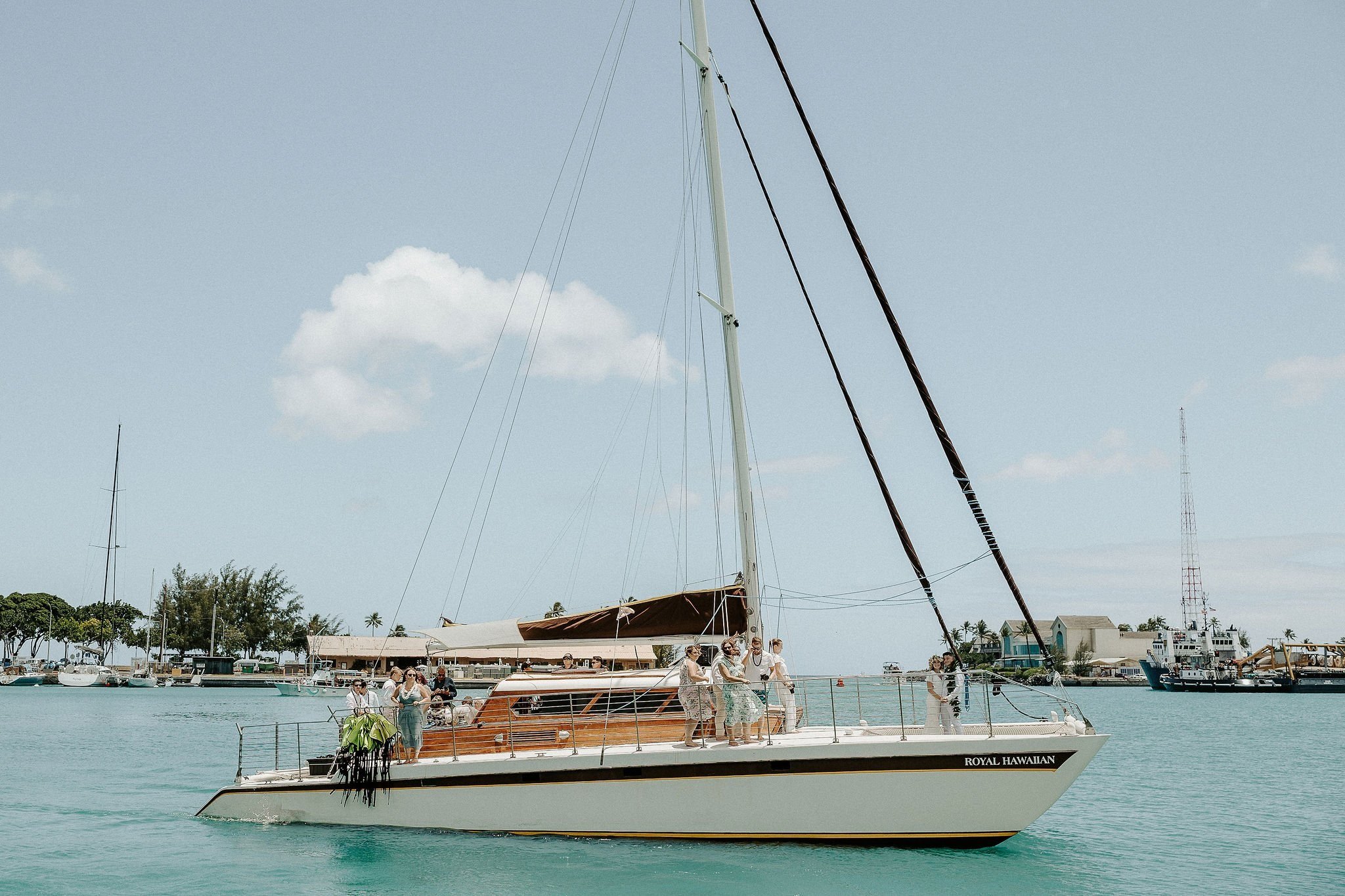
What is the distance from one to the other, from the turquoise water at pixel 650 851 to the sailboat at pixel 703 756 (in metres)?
0.37

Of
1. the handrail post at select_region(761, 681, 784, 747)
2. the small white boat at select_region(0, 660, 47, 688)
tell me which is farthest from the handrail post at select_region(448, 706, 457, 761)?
the small white boat at select_region(0, 660, 47, 688)

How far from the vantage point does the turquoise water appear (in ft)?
41.9

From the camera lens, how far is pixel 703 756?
13.4 metres

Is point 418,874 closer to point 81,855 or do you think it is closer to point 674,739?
point 674,739

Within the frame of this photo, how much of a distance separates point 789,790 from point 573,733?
3.01m

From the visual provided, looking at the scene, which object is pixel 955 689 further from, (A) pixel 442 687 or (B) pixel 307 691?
(B) pixel 307 691

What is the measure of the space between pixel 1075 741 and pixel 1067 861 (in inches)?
127

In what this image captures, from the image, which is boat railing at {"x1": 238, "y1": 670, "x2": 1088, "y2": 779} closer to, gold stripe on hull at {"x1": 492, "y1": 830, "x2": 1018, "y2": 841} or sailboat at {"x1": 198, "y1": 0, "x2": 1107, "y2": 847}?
sailboat at {"x1": 198, "y1": 0, "x2": 1107, "y2": 847}

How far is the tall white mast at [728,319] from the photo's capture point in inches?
603

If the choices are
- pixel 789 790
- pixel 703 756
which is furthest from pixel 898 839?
pixel 703 756

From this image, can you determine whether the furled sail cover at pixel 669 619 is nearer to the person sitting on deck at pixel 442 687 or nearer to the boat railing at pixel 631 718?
the boat railing at pixel 631 718

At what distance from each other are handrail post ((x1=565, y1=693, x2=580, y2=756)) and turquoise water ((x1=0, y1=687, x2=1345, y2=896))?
47.4 inches

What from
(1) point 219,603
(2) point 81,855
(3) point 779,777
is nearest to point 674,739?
(3) point 779,777

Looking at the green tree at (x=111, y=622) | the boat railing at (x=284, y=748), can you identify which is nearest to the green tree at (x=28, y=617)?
the green tree at (x=111, y=622)
